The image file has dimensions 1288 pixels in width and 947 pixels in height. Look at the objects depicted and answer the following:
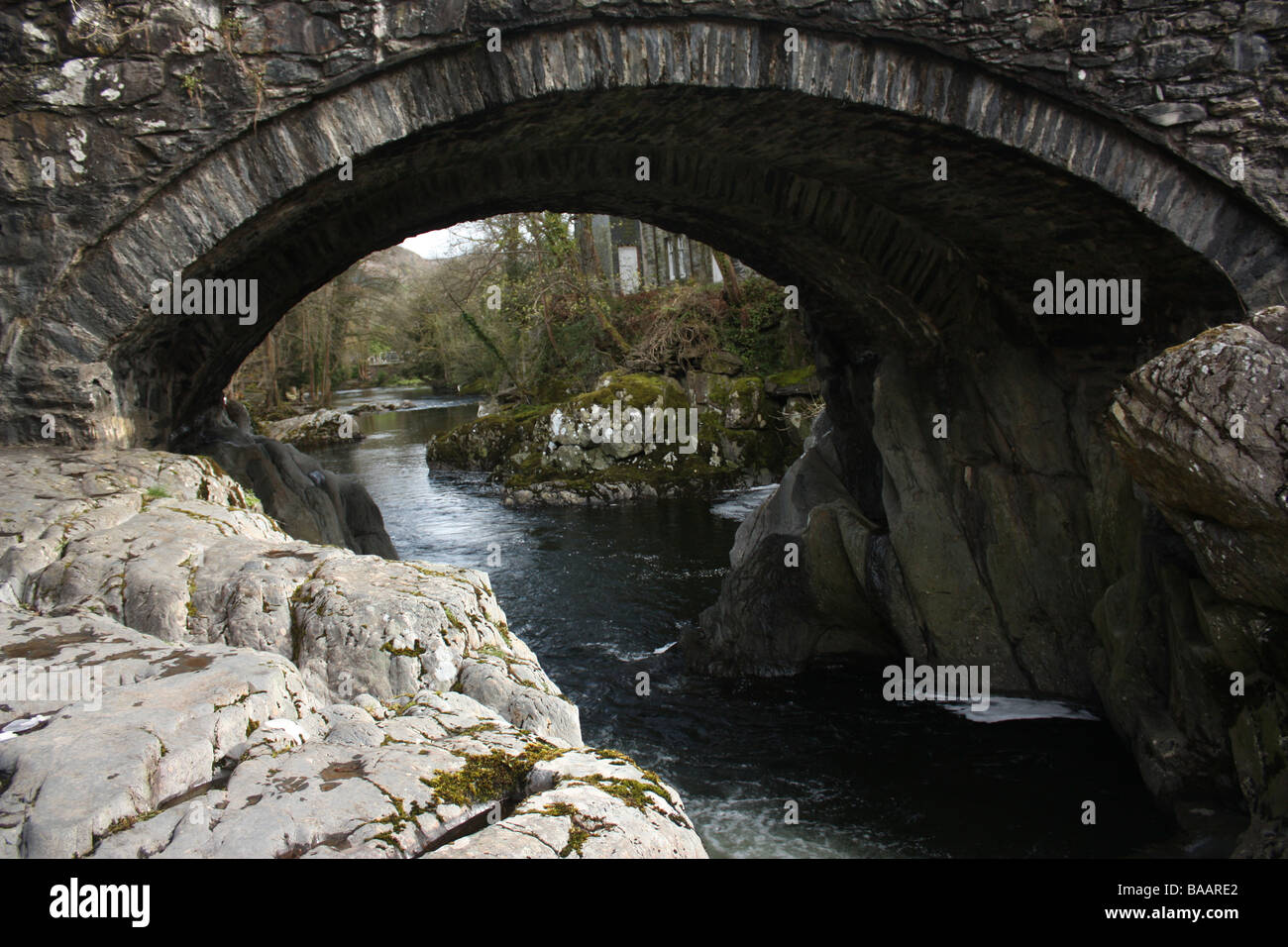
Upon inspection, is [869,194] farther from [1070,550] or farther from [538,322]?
[538,322]

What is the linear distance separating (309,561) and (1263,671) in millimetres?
5395

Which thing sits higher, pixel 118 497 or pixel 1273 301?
pixel 1273 301

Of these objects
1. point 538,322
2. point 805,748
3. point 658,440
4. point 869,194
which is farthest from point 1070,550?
point 538,322

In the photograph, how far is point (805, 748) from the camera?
25.8 ft

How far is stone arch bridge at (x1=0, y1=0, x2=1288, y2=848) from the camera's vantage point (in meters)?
5.34

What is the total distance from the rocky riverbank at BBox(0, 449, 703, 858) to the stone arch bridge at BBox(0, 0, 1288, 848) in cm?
186

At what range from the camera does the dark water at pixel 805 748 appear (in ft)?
21.1

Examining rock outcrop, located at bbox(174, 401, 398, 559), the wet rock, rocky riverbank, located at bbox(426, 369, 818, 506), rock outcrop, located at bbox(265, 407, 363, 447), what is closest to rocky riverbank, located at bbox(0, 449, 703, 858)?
rock outcrop, located at bbox(174, 401, 398, 559)

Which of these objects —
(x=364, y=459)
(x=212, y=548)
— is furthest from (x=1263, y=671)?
(x=364, y=459)

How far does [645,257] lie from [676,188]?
24.3 meters

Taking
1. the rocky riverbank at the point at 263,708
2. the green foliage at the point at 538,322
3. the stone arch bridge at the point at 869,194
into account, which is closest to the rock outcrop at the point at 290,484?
the stone arch bridge at the point at 869,194

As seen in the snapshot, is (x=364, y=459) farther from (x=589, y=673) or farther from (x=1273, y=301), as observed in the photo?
(x=1273, y=301)

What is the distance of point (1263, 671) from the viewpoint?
532 cm

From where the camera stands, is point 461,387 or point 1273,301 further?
point 461,387
